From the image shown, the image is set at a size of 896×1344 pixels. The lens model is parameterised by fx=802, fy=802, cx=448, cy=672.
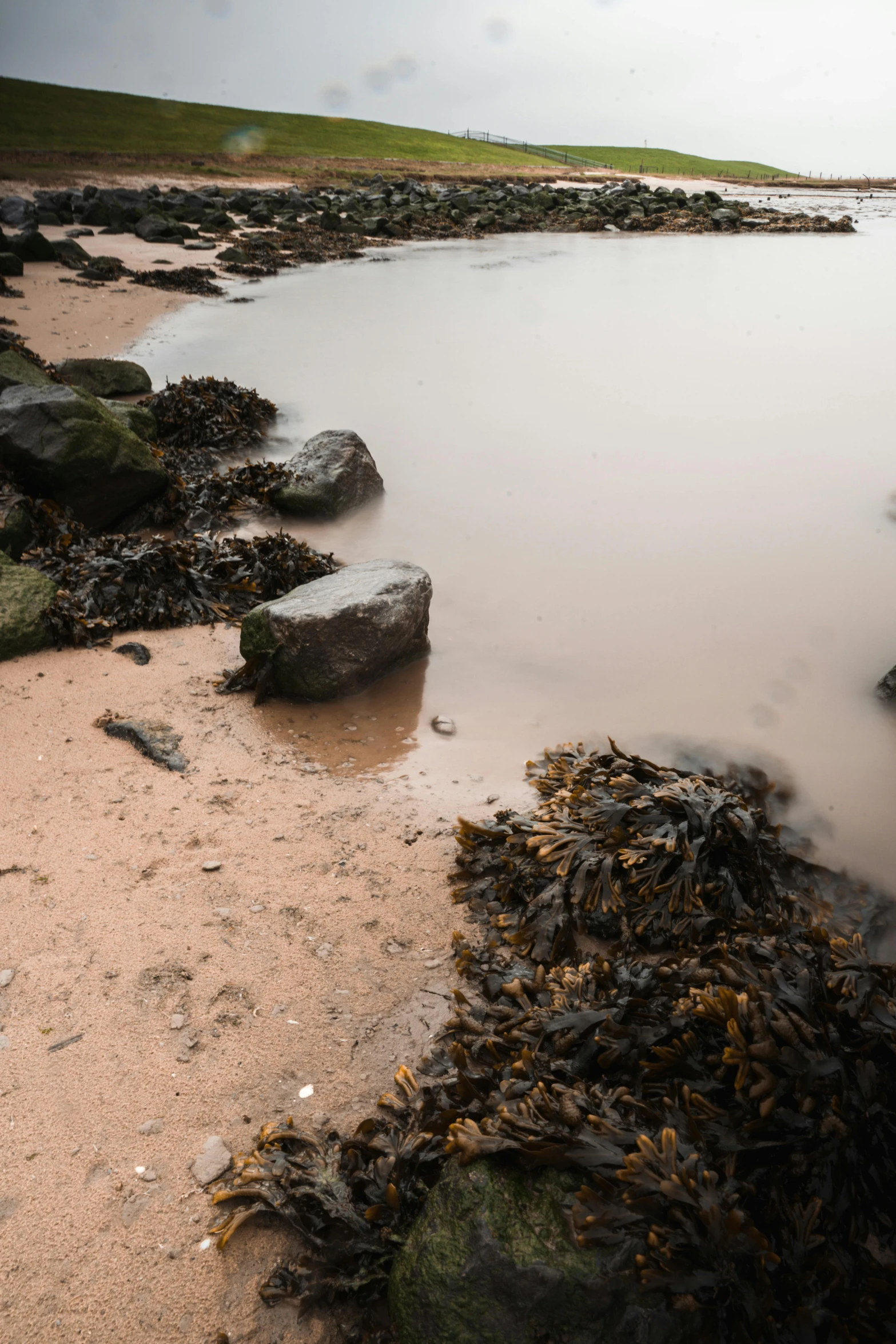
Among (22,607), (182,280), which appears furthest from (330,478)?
(182,280)

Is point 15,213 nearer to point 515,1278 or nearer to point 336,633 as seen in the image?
point 336,633

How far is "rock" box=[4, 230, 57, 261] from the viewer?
17109 mm

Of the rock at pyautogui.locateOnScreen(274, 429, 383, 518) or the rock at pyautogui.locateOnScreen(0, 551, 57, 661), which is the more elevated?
the rock at pyautogui.locateOnScreen(274, 429, 383, 518)

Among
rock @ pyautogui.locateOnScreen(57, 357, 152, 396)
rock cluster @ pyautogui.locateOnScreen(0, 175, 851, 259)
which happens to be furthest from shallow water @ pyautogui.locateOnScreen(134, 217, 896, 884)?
rock cluster @ pyautogui.locateOnScreen(0, 175, 851, 259)

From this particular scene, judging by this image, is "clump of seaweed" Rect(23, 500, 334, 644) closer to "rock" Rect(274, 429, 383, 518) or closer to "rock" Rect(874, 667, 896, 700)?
"rock" Rect(274, 429, 383, 518)

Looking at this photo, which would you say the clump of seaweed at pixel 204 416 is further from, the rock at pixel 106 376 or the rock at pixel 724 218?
the rock at pixel 724 218

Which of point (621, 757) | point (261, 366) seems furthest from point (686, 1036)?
point (261, 366)

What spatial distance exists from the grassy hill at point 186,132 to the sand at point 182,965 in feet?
154

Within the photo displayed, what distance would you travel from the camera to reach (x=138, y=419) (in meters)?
8.56

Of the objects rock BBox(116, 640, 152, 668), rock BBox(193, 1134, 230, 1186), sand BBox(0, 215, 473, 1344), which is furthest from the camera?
rock BBox(116, 640, 152, 668)

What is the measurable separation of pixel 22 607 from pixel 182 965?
3329mm

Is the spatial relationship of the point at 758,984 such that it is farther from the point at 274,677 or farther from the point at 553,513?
the point at 553,513

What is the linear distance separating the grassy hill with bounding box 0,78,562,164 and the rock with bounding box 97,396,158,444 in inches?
1623

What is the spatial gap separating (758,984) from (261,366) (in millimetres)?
11791
